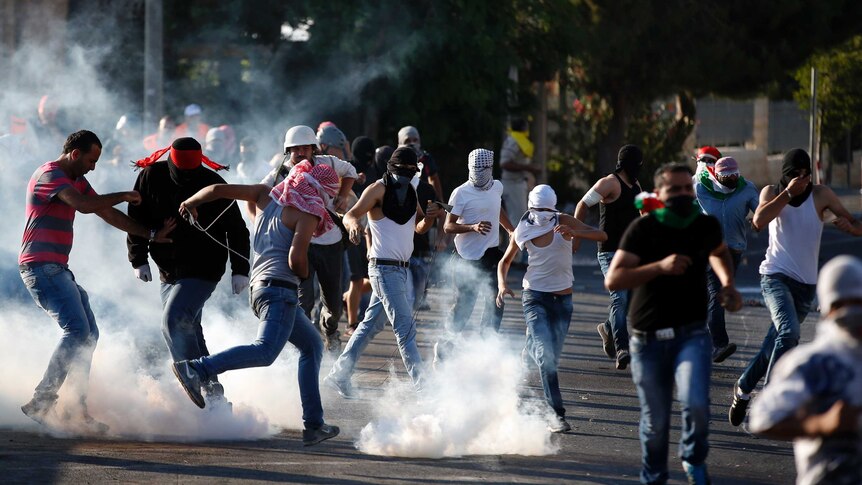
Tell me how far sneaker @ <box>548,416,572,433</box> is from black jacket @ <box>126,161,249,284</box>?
1.96 metres

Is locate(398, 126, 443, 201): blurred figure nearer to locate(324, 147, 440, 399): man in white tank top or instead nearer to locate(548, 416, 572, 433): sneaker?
locate(324, 147, 440, 399): man in white tank top

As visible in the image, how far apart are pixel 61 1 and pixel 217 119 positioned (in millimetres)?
2867

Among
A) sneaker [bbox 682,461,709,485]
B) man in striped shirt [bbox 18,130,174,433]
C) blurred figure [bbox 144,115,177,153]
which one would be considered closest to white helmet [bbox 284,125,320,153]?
man in striped shirt [bbox 18,130,174,433]

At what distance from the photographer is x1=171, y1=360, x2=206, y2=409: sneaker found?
6.76 meters

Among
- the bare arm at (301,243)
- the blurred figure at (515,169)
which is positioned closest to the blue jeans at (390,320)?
the bare arm at (301,243)

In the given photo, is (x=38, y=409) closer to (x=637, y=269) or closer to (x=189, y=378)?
(x=189, y=378)

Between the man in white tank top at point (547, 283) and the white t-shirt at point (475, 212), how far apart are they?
3.62 ft

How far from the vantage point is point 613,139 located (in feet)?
82.6

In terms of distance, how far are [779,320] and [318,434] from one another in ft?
9.34

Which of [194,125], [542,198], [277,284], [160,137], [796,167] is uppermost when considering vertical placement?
[194,125]

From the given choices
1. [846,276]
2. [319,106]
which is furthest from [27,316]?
[319,106]

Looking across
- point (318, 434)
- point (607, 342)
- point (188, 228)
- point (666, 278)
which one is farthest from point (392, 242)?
point (666, 278)

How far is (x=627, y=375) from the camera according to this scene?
9.70m

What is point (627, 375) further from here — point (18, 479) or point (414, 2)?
point (414, 2)
